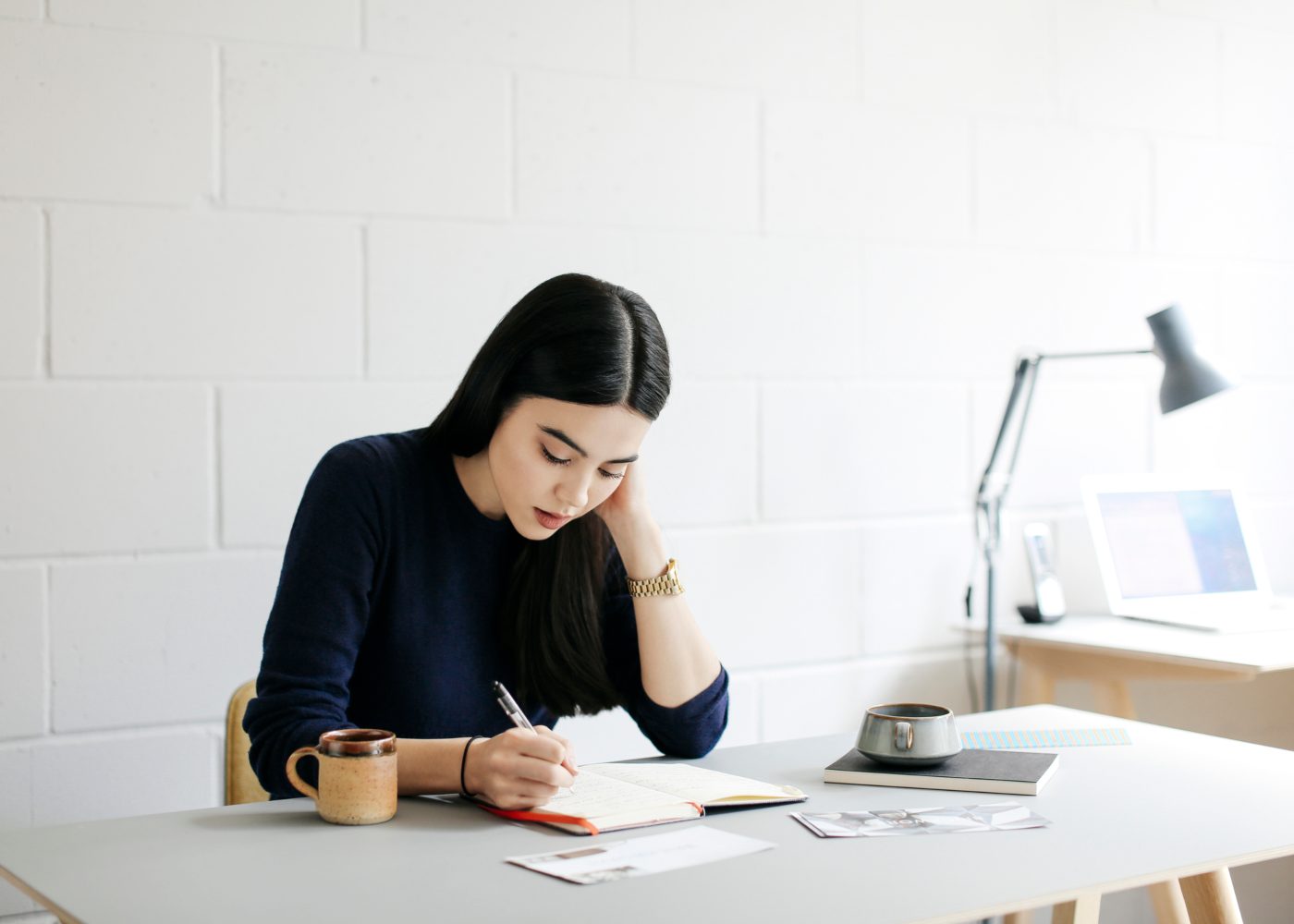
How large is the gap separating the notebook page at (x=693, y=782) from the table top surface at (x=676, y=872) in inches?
1.0

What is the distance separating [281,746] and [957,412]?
1.78 meters

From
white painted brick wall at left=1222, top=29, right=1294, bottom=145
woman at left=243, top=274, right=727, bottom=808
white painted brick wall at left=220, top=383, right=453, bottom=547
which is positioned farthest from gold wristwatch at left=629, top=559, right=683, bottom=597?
white painted brick wall at left=1222, top=29, right=1294, bottom=145

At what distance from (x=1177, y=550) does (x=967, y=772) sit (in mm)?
A: 1486

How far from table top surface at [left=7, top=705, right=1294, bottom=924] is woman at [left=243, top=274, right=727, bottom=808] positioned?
0.73 ft

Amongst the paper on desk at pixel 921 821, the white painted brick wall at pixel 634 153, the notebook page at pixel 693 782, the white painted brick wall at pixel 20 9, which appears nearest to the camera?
the paper on desk at pixel 921 821

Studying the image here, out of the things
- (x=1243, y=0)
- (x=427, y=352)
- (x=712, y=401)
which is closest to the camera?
(x=427, y=352)

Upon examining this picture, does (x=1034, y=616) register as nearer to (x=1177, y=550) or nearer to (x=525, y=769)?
(x=1177, y=550)

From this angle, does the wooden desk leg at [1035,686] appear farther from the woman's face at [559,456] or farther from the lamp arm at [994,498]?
the woman's face at [559,456]

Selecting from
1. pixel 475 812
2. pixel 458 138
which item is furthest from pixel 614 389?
pixel 458 138

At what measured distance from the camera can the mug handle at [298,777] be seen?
51.3 inches

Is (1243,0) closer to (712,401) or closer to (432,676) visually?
(712,401)

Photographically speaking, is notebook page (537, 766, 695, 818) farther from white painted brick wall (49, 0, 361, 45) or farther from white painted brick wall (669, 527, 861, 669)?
white painted brick wall (49, 0, 361, 45)

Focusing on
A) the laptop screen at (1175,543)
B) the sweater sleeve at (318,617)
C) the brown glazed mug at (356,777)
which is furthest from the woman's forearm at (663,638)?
the laptop screen at (1175,543)

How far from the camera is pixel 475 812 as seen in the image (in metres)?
1.33
